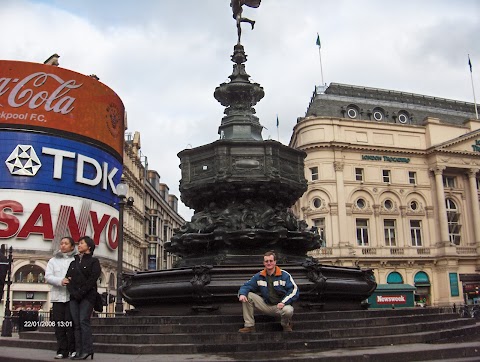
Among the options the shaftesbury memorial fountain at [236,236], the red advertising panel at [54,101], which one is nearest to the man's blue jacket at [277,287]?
the shaftesbury memorial fountain at [236,236]

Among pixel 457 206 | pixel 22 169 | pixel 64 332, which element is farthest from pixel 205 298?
pixel 457 206

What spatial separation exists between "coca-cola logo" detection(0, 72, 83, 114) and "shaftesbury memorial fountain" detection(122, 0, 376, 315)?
117ft

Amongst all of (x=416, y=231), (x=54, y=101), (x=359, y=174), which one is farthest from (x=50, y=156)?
(x=416, y=231)

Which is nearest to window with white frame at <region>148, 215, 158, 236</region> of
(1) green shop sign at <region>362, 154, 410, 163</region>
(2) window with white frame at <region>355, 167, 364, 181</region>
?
(2) window with white frame at <region>355, 167, 364, 181</region>

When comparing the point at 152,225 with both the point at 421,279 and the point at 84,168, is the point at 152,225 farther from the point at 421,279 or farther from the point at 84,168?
the point at 421,279

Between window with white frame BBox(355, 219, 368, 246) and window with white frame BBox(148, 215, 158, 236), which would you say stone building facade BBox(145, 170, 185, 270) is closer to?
window with white frame BBox(148, 215, 158, 236)

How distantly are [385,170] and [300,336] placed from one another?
154 feet

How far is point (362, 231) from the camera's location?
50.2m

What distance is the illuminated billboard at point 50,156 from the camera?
4209 cm

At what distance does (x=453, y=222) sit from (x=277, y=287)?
5141 cm

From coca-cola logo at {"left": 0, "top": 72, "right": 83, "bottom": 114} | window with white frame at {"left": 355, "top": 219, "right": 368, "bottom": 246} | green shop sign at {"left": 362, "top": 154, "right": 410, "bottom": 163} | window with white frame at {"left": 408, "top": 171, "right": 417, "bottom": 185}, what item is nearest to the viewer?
coca-cola logo at {"left": 0, "top": 72, "right": 83, "bottom": 114}

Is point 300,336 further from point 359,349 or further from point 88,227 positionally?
point 88,227

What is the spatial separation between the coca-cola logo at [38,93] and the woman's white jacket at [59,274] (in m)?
39.4

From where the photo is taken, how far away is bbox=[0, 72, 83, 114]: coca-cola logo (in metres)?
42.7
